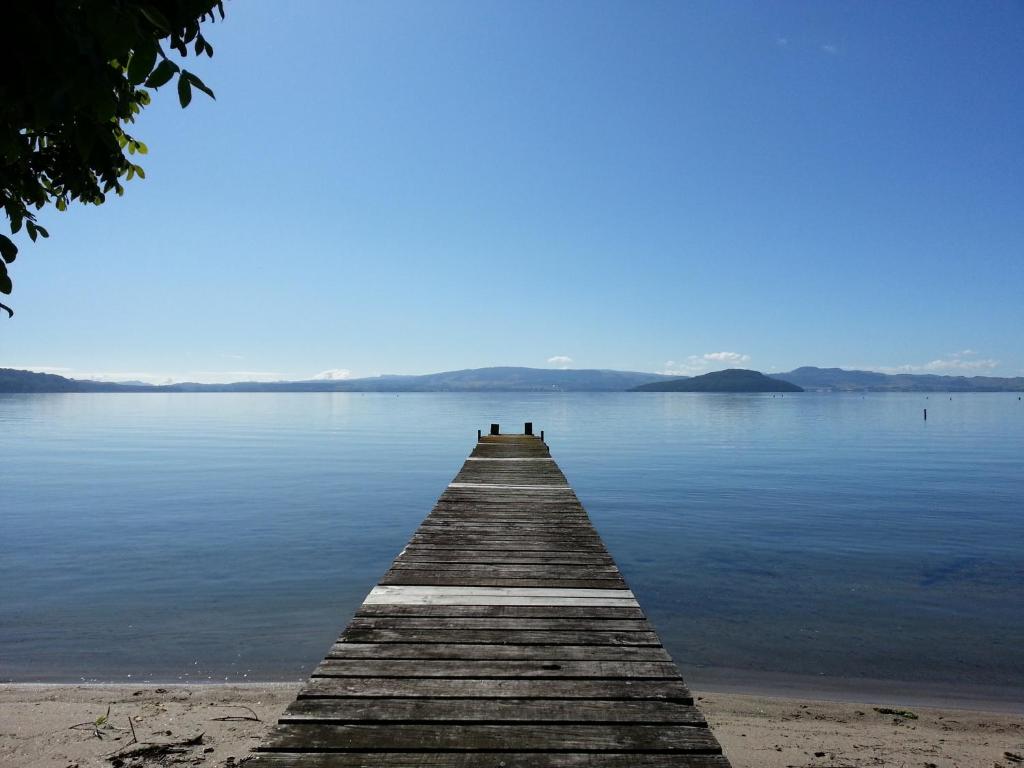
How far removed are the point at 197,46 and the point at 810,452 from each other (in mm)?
49702

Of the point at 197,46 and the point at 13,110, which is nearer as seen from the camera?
the point at 13,110

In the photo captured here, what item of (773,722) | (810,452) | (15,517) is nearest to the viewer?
(773,722)

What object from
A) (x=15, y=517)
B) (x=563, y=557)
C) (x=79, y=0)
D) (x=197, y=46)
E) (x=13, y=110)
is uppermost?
(x=197, y=46)

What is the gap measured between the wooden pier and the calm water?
585 cm

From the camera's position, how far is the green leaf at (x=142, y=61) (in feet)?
8.39

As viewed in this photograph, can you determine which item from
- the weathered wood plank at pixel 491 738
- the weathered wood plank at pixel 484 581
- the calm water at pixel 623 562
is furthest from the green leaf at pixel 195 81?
the calm water at pixel 623 562

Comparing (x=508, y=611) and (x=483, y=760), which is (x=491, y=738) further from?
(x=508, y=611)

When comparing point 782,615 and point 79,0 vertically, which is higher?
point 79,0

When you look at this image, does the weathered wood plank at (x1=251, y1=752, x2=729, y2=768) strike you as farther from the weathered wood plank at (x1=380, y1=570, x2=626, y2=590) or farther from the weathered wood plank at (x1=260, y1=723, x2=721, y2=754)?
the weathered wood plank at (x1=380, y1=570, x2=626, y2=590)

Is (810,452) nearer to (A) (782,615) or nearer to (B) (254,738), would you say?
(A) (782,615)

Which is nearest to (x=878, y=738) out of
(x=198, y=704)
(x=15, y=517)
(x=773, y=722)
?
(x=773, y=722)

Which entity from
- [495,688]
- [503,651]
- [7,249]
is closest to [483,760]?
[495,688]

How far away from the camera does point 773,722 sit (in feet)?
28.8

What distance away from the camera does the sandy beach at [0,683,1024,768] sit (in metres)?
7.46
